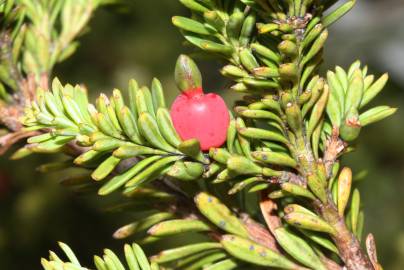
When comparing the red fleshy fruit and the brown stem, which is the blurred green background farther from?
the brown stem

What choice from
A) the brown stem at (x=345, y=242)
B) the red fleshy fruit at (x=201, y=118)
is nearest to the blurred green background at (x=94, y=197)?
the red fleshy fruit at (x=201, y=118)

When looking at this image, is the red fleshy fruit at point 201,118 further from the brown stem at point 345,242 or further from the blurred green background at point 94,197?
the blurred green background at point 94,197

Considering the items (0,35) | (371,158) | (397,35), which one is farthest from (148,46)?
(0,35)

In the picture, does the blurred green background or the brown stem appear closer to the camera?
the brown stem

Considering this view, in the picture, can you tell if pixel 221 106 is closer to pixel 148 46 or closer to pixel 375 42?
pixel 148 46

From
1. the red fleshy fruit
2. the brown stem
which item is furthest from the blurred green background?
the brown stem

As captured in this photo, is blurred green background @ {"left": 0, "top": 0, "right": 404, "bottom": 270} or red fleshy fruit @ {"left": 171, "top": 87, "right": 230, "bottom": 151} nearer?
red fleshy fruit @ {"left": 171, "top": 87, "right": 230, "bottom": 151}

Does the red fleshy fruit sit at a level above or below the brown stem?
above
